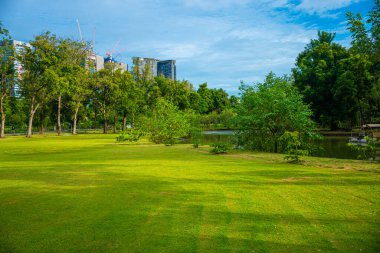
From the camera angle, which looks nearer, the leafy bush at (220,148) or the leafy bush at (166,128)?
the leafy bush at (220,148)

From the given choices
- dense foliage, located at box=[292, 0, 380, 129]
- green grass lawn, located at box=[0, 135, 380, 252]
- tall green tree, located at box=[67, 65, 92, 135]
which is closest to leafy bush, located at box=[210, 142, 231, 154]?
green grass lawn, located at box=[0, 135, 380, 252]

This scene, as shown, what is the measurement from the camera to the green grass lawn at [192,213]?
209 inches

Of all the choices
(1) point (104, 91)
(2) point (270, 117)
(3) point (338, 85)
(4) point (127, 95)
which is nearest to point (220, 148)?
(2) point (270, 117)

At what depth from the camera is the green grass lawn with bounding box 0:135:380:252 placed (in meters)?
5.32

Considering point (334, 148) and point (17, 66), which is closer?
point (334, 148)

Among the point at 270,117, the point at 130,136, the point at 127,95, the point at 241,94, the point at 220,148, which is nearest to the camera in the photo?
the point at 220,148

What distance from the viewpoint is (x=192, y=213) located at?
6.91m

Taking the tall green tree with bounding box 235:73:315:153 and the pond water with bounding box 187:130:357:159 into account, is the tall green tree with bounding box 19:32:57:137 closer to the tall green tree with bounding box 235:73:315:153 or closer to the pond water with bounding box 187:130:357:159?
the pond water with bounding box 187:130:357:159

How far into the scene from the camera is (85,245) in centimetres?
530

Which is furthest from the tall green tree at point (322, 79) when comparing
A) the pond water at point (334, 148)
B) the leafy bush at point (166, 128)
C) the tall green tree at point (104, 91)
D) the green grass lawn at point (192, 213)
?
the green grass lawn at point (192, 213)

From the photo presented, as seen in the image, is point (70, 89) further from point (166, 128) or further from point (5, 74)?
point (166, 128)

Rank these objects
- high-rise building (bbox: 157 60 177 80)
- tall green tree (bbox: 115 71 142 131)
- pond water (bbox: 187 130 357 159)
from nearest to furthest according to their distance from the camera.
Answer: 1. pond water (bbox: 187 130 357 159)
2. tall green tree (bbox: 115 71 142 131)
3. high-rise building (bbox: 157 60 177 80)

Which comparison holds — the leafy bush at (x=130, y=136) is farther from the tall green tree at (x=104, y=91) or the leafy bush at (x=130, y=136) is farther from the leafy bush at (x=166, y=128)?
the tall green tree at (x=104, y=91)

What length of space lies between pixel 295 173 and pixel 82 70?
5430 cm
